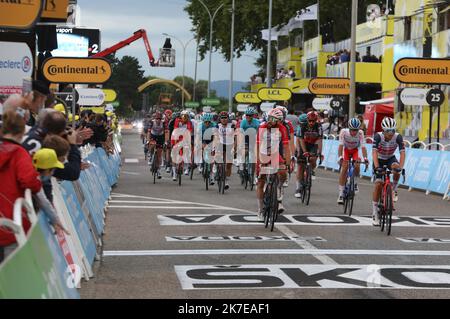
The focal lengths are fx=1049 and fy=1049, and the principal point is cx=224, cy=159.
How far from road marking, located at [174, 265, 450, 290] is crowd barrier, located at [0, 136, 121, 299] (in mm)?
1074

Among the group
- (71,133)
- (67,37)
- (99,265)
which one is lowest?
(99,265)

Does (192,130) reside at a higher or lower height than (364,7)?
lower

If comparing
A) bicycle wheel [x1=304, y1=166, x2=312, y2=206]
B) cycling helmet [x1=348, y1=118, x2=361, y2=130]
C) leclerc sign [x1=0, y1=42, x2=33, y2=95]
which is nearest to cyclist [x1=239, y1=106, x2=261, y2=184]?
bicycle wheel [x1=304, y1=166, x2=312, y2=206]

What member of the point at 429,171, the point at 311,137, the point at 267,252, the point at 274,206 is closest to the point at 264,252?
the point at 267,252

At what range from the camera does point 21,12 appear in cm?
1252

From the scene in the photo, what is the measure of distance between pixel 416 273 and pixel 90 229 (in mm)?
3705

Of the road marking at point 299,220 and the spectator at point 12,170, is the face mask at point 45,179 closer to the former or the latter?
the spectator at point 12,170

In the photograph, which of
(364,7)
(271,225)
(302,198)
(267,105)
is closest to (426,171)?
(302,198)

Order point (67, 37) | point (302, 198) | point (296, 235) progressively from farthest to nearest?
1. point (67, 37)
2. point (302, 198)
3. point (296, 235)

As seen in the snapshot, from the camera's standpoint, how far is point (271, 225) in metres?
15.2

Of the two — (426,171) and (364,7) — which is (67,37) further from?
(426,171)

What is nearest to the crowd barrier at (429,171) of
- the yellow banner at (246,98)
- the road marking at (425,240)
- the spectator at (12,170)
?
the road marking at (425,240)

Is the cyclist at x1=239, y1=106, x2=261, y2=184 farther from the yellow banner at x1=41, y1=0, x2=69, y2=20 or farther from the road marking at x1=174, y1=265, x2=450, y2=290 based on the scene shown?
the road marking at x1=174, y1=265, x2=450, y2=290

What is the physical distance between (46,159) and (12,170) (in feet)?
1.83
